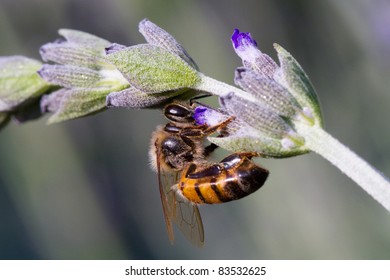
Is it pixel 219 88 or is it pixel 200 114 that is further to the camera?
pixel 200 114

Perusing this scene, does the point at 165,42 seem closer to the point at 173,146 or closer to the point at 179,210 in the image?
the point at 173,146

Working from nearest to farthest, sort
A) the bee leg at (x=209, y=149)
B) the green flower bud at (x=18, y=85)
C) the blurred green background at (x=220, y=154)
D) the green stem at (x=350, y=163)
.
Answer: the green stem at (x=350, y=163)
the green flower bud at (x=18, y=85)
the bee leg at (x=209, y=149)
the blurred green background at (x=220, y=154)

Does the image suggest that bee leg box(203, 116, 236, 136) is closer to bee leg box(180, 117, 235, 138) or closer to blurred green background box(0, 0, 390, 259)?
bee leg box(180, 117, 235, 138)

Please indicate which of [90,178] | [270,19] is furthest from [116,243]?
[270,19]

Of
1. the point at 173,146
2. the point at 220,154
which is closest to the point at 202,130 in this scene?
the point at 173,146

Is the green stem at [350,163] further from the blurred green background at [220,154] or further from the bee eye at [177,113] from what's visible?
the blurred green background at [220,154]

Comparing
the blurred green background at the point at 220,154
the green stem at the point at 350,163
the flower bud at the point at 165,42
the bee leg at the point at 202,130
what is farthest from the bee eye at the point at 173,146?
the blurred green background at the point at 220,154
